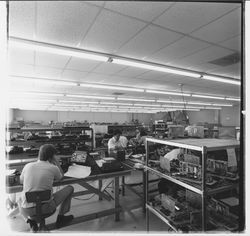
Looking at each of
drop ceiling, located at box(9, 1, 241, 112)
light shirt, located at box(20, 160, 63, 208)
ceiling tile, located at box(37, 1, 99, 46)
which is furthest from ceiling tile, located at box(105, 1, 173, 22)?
light shirt, located at box(20, 160, 63, 208)

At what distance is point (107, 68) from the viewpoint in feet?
12.3

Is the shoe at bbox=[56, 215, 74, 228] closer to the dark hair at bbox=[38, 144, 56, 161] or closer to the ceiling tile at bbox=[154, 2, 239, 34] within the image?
the dark hair at bbox=[38, 144, 56, 161]

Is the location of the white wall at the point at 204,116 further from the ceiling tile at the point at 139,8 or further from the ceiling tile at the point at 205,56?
the ceiling tile at the point at 139,8

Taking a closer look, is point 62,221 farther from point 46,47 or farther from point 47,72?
point 47,72

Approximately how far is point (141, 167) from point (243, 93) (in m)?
1.85

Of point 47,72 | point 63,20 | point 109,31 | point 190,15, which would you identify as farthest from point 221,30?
point 47,72

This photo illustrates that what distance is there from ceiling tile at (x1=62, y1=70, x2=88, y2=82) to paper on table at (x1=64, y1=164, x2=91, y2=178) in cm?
274

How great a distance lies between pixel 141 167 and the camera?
91.4 inches

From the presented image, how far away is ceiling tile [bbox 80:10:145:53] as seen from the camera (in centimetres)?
189

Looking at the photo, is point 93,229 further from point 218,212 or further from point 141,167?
point 218,212

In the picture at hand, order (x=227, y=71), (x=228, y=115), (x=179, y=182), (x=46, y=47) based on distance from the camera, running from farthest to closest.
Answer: (x=228, y=115)
(x=227, y=71)
(x=46, y=47)
(x=179, y=182)

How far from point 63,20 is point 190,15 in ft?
5.12

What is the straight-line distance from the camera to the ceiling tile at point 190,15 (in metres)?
1.67

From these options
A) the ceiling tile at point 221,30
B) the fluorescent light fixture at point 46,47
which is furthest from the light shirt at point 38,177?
the ceiling tile at point 221,30
